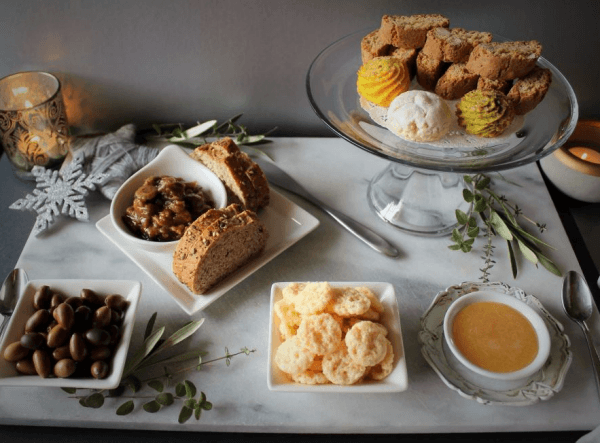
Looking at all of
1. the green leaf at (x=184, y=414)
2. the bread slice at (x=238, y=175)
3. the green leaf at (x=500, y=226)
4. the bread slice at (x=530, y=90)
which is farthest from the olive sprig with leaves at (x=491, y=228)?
the green leaf at (x=184, y=414)

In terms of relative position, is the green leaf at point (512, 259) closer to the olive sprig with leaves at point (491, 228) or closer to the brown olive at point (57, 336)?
the olive sprig with leaves at point (491, 228)

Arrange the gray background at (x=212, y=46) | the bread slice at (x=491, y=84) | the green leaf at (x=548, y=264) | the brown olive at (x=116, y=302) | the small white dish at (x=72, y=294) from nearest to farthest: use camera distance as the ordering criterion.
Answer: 1. the small white dish at (x=72, y=294)
2. the brown olive at (x=116, y=302)
3. the bread slice at (x=491, y=84)
4. the green leaf at (x=548, y=264)
5. the gray background at (x=212, y=46)

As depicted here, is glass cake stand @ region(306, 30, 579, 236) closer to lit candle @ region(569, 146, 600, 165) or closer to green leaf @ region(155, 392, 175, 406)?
lit candle @ region(569, 146, 600, 165)

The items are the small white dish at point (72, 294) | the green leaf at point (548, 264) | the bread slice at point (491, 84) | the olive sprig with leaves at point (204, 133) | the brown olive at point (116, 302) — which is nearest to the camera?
the small white dish at point (72, 294)

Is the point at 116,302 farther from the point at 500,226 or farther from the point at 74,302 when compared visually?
the point at 500,226

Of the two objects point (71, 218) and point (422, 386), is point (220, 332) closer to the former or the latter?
point (422, 386)

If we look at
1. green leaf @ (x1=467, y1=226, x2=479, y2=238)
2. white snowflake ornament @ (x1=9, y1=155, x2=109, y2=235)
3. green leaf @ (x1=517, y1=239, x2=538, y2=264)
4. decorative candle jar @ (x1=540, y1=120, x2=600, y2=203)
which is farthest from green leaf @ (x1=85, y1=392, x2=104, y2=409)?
decorative candle jar @ (x1=540, y1=120, x2=600, y2=203)

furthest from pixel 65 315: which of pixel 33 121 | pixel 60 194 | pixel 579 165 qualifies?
pixel 579 165
